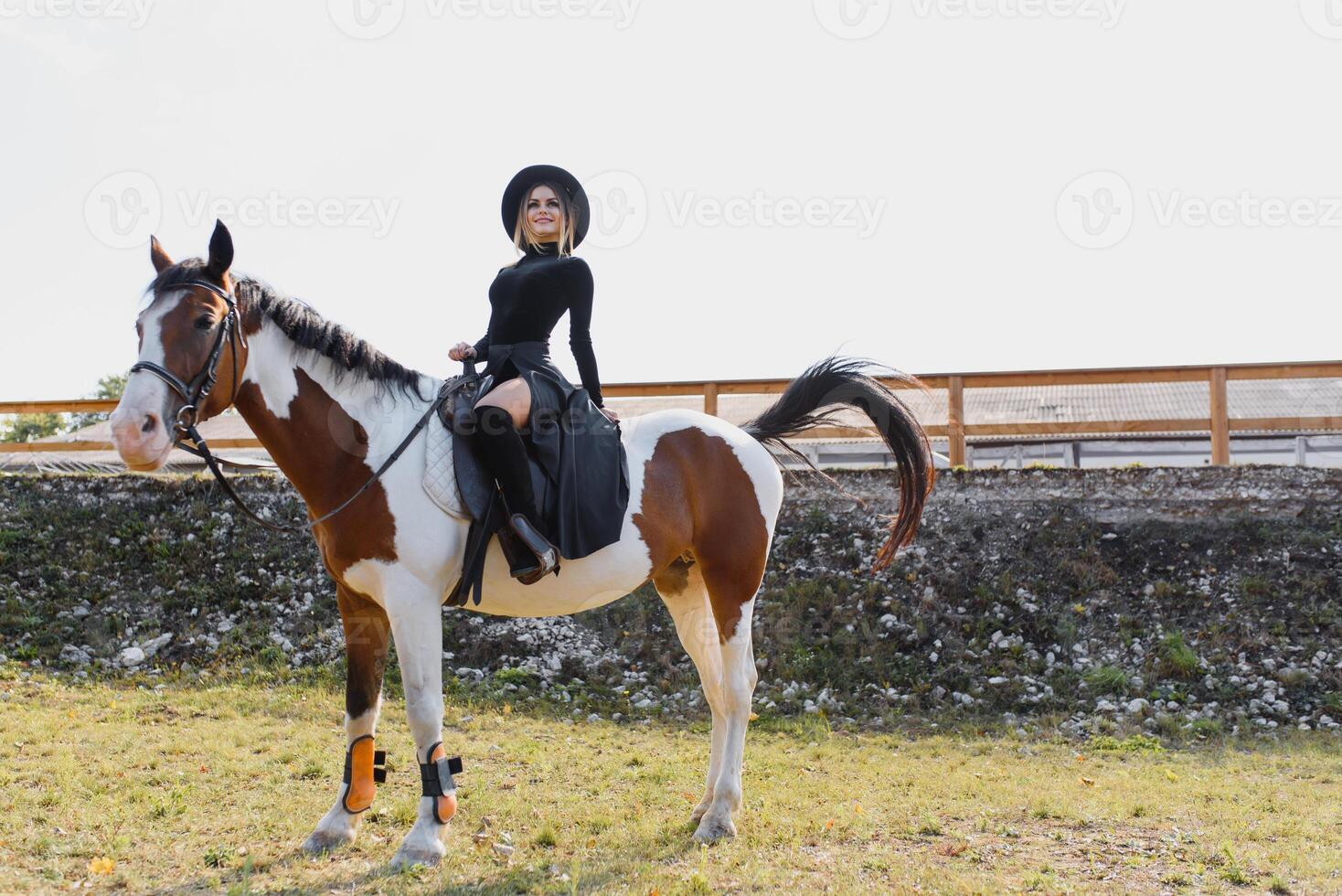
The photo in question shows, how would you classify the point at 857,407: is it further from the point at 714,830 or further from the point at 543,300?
the point at 714,830

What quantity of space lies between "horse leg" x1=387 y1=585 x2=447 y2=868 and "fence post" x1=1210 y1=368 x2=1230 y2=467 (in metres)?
10.7

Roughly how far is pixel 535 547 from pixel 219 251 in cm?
183

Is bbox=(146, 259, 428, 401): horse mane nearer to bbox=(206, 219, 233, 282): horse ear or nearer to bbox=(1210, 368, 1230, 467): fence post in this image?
bbox=(206, 219, 233, 282): horse ear

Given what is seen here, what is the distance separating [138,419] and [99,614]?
8.30m

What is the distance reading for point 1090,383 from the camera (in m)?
12.3

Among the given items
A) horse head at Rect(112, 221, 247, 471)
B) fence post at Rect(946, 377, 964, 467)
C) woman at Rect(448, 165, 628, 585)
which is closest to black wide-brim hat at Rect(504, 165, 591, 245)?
woman at Rect(448, 165, 628, 585)

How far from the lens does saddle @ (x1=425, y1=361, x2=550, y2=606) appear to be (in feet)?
14.6

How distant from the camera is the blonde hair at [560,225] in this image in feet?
16.1

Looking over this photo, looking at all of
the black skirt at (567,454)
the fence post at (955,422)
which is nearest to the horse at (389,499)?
the black skirt at (567,454)

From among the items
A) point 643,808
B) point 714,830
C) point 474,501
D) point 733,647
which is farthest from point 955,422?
point 474,501

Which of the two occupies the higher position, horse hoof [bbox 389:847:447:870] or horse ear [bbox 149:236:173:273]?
horse ear [bbox 149:236:173:273]

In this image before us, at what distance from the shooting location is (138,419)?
12.1 ft

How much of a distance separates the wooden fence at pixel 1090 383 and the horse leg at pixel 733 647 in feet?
20.0

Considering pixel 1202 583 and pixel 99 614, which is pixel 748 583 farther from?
pixel 99 614
